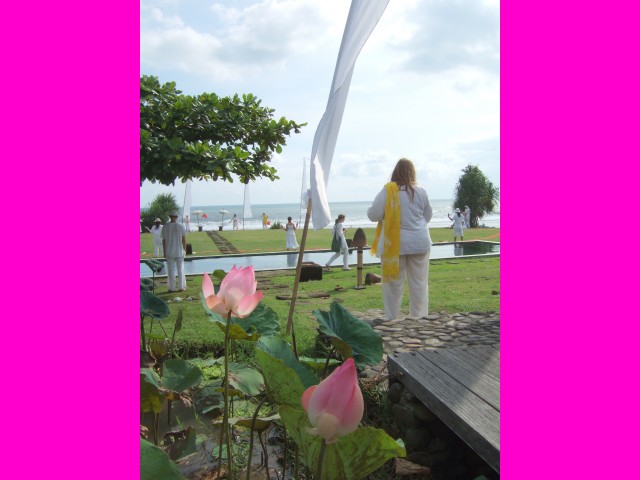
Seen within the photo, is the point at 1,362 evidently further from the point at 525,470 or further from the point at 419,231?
the point at 419,231

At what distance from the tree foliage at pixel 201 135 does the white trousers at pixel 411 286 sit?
5.48ft

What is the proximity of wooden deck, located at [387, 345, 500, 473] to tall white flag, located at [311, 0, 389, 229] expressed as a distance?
3.07 ft

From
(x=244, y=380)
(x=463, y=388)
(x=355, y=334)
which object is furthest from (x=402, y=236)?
(x=355, y=334)

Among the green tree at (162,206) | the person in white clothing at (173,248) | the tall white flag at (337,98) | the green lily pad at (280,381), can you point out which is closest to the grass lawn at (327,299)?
the person in white clothing at (173,248)

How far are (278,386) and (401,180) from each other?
4.21 meters

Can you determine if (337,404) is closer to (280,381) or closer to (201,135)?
(280,381)

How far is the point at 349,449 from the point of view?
80cm

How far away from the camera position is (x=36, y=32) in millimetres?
571

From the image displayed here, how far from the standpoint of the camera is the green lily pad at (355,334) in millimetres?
1439

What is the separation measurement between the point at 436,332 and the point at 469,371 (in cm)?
168

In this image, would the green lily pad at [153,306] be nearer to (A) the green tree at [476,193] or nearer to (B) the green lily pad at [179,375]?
(B) the green lily pad at [179,375]

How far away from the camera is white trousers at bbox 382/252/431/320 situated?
16.6 feet

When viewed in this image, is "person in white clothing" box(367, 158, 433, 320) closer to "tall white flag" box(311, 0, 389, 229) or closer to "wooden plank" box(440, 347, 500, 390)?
"tall white flag" box(311, 0, 389, 229)

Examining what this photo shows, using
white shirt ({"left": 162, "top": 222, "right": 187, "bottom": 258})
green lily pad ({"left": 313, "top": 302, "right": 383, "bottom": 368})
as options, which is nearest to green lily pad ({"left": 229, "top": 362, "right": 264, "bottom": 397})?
green lily pad ({"left": 313, "top": 302, "right": 383, "bottom": 368})
